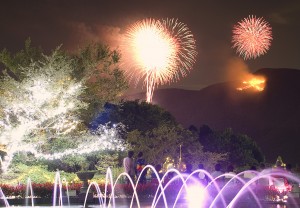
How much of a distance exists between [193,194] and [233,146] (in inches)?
2992

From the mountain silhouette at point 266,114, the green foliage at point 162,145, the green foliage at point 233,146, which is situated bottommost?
the green foliage at point 162,145

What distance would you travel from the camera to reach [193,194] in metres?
22.4

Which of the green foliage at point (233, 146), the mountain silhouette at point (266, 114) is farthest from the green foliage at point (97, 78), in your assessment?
the mountain silhouette at point (266, 114)

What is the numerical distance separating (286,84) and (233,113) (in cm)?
2269

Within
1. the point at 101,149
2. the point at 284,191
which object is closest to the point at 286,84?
the point at 101,149

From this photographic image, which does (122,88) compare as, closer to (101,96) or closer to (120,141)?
(101,96)

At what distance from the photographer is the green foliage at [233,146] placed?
94.6 metres

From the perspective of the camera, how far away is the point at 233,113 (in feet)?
608

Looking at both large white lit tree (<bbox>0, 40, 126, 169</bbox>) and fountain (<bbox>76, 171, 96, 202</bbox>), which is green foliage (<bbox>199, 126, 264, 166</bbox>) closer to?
large white lit tree (<bbox>0, 40, 126, 169</bbox>)

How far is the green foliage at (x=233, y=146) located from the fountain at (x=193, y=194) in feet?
223

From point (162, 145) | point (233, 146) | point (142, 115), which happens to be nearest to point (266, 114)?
point (233, 146)

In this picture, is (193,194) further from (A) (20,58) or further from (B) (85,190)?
(A) (20,58)

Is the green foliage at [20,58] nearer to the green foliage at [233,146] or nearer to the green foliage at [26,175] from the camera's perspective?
the green foliage at [26,175]

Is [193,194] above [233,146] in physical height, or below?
below
